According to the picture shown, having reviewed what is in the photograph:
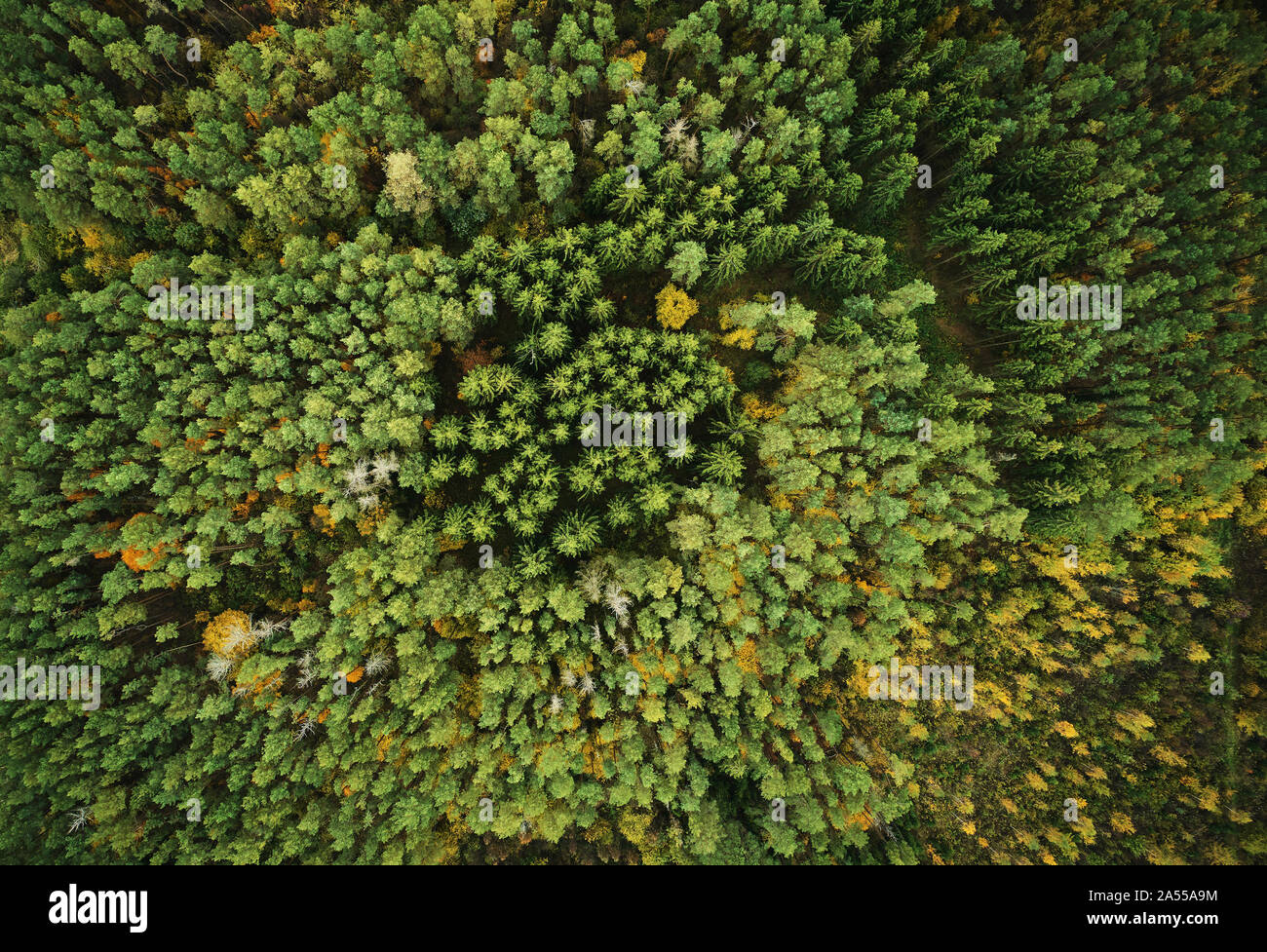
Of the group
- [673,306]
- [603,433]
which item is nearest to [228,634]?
[603,433]

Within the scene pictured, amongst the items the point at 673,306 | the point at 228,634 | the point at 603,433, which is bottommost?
the point at 228,634

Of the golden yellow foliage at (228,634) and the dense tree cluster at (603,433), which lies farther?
the golden yellow foliage at (228,634)

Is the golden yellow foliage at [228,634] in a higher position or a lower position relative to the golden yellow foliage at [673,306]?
lower

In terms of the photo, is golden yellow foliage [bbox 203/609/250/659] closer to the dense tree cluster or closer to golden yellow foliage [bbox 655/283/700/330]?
the dense tree cluster

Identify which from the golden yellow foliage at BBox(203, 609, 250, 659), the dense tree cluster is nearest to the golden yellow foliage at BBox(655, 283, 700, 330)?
the dense tree cluster

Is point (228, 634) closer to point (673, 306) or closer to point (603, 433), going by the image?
point (603, 433)

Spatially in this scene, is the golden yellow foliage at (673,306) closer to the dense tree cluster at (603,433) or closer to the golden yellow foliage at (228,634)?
the dense tree cluster at (603,433)

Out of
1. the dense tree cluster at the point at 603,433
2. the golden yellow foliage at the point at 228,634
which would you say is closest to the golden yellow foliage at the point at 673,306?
the dense tree cluster at the point at 603,433

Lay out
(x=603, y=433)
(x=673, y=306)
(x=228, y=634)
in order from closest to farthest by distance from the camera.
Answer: (x=228, y=634) < (x=603, y=433) < (x=673, y=306)
